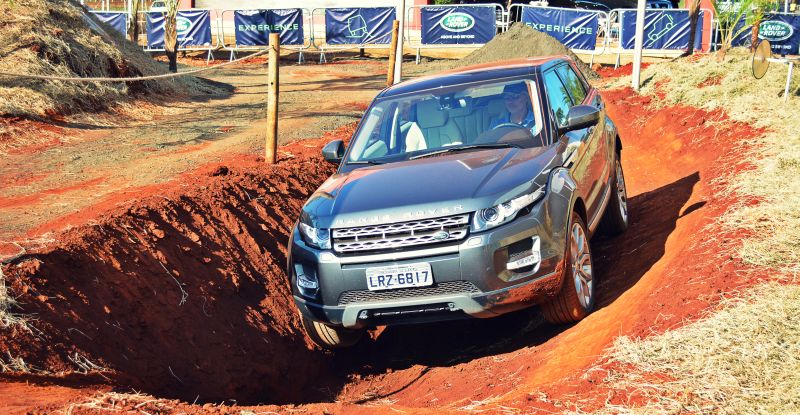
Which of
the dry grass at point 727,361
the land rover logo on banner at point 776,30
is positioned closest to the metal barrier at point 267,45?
the land rover logo on banner at point 776,30

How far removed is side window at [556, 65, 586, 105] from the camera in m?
8.77

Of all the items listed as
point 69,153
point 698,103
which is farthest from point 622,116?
point 69,153

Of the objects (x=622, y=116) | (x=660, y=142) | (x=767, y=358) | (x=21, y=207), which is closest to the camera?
(x=767, y=358)

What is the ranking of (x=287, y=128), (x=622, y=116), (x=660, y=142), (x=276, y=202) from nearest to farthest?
(x=276, y=202) < (x=660, y=142) < (x=287, y=128) < (x=622, y=116)

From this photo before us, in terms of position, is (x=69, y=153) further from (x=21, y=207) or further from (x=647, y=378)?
(x=647, y=378)

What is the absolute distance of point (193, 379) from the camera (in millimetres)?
7348

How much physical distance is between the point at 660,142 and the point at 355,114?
22.1ft

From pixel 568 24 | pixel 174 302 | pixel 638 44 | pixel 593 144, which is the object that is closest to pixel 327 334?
pixel 174 302

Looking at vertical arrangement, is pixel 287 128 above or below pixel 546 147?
below

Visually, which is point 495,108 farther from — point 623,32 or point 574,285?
point 623,32

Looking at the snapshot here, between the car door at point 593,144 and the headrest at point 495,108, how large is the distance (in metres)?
0.86

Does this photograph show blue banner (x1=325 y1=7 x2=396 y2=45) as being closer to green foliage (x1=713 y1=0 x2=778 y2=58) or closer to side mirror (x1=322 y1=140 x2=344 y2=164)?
green foliage (x1=713 y1=0 x2=778 y2=58)

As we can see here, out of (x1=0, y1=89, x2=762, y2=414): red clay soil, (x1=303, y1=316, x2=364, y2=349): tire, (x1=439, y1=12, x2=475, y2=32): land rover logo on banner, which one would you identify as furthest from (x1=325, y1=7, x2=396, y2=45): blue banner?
(x1=303, y1=316, x2=364, y2=349): tire

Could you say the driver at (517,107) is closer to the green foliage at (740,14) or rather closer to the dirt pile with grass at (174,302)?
the dirt pile with grass at (174,302)
